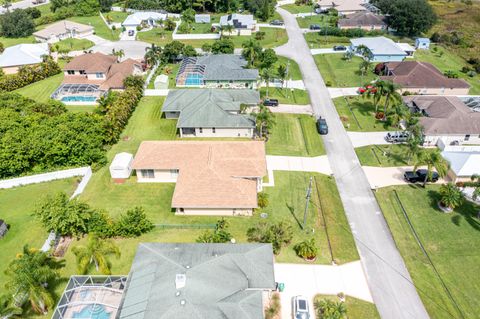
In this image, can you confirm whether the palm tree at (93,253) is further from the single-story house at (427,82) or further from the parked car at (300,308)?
the single-story house at (427,82)

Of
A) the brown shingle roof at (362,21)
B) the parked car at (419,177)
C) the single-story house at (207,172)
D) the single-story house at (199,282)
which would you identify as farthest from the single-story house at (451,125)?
the brown shingle roof at (362,21)

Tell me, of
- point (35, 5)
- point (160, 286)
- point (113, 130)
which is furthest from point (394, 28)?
point (35, 5)

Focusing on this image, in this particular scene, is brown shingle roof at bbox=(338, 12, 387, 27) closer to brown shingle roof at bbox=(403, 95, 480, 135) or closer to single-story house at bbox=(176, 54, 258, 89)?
single-story house at bbox=(176, 54, 258, 89)

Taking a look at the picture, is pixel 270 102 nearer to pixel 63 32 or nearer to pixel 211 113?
pixel 211 113

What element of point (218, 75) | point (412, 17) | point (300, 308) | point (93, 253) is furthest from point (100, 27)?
point (300, 308)

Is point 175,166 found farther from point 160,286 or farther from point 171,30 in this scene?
point 171,30
